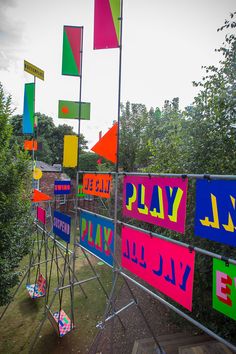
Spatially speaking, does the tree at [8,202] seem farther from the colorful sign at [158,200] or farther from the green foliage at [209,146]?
the green foliage at [209,146]

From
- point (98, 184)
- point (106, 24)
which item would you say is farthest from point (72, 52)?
point (98, 184)

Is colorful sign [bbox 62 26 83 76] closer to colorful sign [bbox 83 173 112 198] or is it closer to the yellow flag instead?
the yellow flag

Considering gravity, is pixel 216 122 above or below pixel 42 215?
above

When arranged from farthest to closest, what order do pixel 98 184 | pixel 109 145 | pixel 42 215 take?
pixel 42 215 → pixel 98 184 → pixel 109 145

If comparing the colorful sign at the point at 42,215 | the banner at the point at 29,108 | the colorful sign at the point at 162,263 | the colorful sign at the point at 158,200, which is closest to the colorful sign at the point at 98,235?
the colorful sign at the point at 162,263

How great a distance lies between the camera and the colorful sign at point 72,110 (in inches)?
182

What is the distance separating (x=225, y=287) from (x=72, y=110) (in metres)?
4.05

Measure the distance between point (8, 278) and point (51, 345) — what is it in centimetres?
177

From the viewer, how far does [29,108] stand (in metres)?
7.91

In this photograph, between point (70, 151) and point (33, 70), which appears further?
point (33, 70)

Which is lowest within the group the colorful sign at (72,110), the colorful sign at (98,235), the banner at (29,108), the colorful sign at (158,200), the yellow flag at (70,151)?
the colorful sign at (98,235)

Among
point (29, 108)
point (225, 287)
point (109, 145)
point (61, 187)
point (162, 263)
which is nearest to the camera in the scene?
point (225, 287)

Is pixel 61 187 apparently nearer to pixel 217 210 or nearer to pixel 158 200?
pixel 158 200

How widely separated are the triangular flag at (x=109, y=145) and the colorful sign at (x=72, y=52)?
1.73 metres
